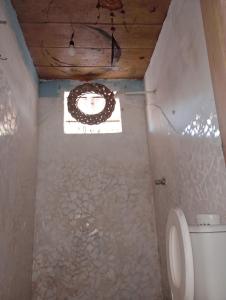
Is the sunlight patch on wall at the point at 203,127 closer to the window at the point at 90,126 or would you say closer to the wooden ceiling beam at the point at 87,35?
the wooden ceiling beam at the point at 87,35

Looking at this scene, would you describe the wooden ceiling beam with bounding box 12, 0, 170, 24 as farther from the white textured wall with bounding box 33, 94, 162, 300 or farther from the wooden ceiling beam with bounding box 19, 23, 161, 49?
the white textured wall with bounding box 33, 94, 162, 300

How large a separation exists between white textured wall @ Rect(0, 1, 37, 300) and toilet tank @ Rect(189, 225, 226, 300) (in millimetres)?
1032

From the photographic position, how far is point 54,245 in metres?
2.37

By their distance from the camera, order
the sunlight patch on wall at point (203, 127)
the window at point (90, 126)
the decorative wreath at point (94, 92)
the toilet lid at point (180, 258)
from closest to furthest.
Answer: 1. the toilet lid at point (180, 258)
2. the sunlight patch on wall at point (203, 127)
3. the decorative wreath at point (94, 92)
4. the window at point (90, 126)

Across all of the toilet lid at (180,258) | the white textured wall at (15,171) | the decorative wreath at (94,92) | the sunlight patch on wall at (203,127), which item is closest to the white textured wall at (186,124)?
the sunlight patch on wall at (203,127)

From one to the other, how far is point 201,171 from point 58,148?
1572 millimetres

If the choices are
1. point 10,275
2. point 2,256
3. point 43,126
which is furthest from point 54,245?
point 43,126

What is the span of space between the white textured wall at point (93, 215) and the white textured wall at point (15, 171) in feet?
0.62

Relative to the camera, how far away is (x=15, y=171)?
1802 mm

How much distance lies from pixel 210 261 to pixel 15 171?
4.23 ft

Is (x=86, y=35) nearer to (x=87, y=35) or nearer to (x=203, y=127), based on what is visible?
(x=87, y=35)

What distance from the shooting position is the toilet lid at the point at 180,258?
0.96 m

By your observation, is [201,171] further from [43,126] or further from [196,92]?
[43,126]

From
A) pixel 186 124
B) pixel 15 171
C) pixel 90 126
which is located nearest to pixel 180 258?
pixel 186 124
